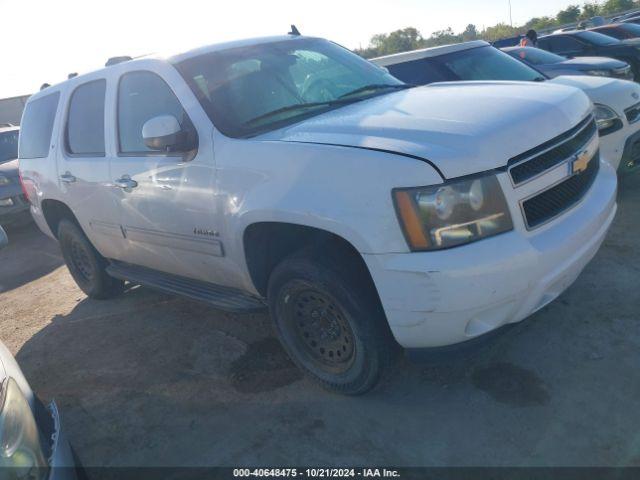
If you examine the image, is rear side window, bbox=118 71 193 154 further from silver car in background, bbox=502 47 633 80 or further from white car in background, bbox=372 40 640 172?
silver car in background, bbox=502 47 633 80

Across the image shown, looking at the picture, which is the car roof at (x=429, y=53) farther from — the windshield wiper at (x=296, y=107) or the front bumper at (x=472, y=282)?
the front bumper at (x=472, y=282)

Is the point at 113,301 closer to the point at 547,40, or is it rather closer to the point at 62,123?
the point at 62,123

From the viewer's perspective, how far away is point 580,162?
2967 mm

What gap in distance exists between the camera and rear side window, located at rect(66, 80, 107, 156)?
4273 mm

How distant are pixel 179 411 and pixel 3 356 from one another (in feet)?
Answer: 3.97

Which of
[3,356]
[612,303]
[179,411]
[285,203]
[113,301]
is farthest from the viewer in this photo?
[113,301]

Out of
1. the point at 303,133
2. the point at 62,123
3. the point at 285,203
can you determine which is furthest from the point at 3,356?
the point at 62,123

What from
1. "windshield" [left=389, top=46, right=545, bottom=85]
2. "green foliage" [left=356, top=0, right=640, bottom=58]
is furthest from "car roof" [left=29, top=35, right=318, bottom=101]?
"green foliage" [left=356, top=0, right=640, bottom=58]

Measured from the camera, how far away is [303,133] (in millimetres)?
2977

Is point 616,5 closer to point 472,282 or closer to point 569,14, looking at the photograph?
point 569,14

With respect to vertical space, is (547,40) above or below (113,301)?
above

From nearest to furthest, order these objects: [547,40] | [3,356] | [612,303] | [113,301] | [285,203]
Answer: [3,356] < [285,203] < [612,303] < [113,301] < [547,40]

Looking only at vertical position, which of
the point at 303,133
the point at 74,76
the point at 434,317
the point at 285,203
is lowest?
the point at 434,317

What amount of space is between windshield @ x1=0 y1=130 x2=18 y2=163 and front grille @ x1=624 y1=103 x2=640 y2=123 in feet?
30.3
